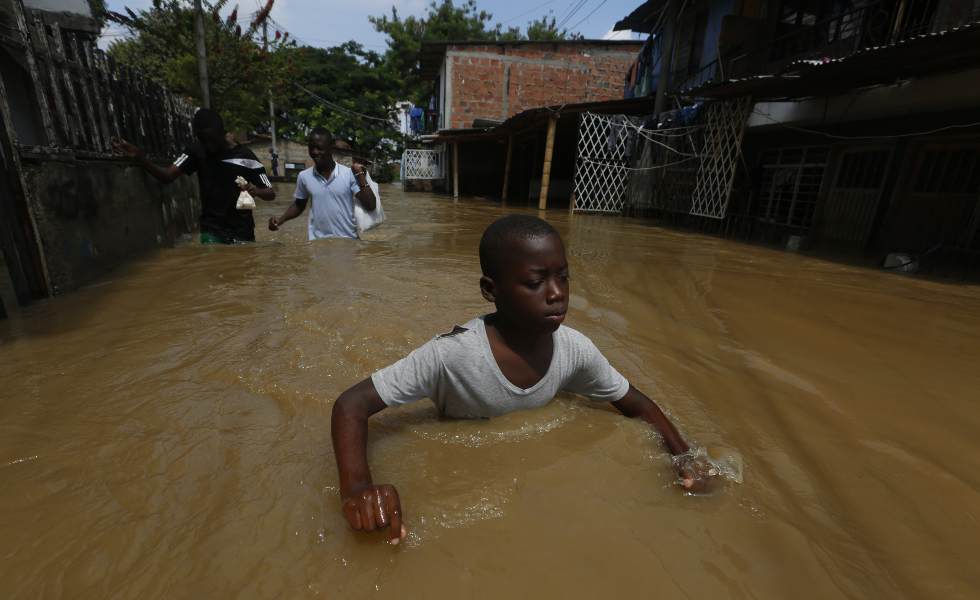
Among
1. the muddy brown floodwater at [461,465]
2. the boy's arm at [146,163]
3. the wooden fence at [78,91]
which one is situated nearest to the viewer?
the muddy brown floodwater at [461,465]

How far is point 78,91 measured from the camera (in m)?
3.78

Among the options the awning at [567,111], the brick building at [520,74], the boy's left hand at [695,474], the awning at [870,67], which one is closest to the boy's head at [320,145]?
the boy's left hand at [695,474]

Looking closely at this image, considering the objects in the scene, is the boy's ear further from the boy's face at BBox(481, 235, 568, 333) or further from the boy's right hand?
the boy's right hand

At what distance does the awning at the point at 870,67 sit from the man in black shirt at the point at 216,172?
641 centimetres

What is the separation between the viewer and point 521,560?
1.17 m

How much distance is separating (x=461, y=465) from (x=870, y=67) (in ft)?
23.9

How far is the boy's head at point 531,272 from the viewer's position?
1.40m

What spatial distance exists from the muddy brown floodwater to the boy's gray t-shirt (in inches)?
4.6

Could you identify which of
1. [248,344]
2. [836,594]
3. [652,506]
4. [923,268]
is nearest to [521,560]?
[652,506]

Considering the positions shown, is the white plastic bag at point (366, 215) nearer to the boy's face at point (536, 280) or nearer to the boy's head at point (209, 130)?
the boy's head at point (209, 130)

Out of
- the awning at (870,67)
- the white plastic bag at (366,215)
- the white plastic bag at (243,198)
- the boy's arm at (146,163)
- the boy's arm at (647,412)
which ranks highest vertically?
the awning at (870,67)

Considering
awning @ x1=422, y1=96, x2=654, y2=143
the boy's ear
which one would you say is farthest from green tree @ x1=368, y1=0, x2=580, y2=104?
the boy's ear

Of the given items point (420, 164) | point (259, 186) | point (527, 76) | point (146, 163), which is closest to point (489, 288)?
point (259, 186)

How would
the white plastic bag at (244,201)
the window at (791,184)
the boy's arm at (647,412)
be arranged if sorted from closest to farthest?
the boy's arm at (647,412)
the white plastic bag at (244,201)
the window at (791,184)
